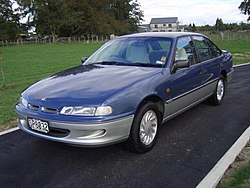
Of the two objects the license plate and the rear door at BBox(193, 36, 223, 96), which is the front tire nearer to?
the license plate

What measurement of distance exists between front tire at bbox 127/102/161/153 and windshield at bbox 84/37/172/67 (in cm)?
85

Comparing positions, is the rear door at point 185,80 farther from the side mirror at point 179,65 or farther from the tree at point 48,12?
the tree at point 48,12

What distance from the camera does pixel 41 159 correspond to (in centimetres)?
393

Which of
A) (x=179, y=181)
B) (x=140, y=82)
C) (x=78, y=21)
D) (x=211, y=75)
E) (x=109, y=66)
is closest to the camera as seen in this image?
(x=179, y=181)

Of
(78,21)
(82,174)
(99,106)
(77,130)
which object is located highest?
(78,21)

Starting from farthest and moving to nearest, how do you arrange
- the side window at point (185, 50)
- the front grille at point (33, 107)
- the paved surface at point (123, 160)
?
1. the side window at point (185, 50)
2. the front grille at point (33, 107)
3. the paved surface at point (123, 160)

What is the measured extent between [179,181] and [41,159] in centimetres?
180

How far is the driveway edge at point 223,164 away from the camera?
3225 millimetres

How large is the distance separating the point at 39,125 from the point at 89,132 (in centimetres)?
68

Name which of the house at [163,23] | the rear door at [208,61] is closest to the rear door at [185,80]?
the rear door at [208,61]

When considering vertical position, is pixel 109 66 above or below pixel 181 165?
above

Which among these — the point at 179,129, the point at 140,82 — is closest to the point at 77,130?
the point at 140,82

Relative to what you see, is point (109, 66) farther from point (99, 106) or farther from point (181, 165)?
point (181, 165)

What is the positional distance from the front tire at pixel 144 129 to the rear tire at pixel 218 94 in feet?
8.23
